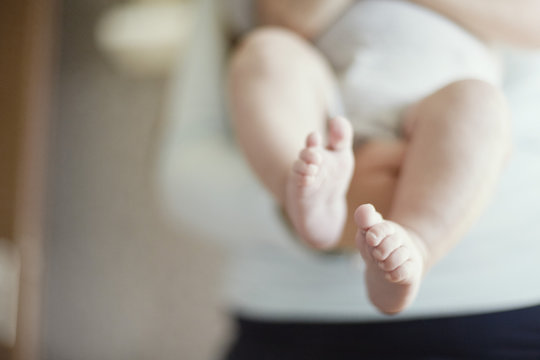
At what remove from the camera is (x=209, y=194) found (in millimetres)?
617

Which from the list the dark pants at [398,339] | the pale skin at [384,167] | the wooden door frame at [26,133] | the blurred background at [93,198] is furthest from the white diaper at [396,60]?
the wooden door frame at [26,133]

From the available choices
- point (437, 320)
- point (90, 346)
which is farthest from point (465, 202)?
point (90, 346)

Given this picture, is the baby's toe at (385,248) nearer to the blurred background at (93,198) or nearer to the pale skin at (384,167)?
the pale skin at (384,167)

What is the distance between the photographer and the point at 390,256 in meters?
0.22

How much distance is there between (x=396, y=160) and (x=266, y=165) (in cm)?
7

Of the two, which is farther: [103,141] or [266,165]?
[103,141]

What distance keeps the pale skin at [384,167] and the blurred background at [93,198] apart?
782 millimetres

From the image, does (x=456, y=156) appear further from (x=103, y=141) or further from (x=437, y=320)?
(x=103, y=141)

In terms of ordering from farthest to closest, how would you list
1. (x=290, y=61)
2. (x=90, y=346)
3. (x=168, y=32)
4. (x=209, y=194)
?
(x=90, y=346) < (x=168, y=32) < (x=209, y=194) < (x=290, y=61)

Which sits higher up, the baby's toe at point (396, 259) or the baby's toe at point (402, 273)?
the baby's toe at point (396, 259)

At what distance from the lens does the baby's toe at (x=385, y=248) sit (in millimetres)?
223

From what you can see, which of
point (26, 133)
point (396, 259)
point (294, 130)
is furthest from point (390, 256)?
point (26, 133)

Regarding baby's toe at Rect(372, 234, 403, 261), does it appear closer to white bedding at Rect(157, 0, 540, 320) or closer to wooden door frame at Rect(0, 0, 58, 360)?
white bedding at Rect(157, 0, 540, 320)

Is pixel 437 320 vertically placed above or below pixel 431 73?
below
